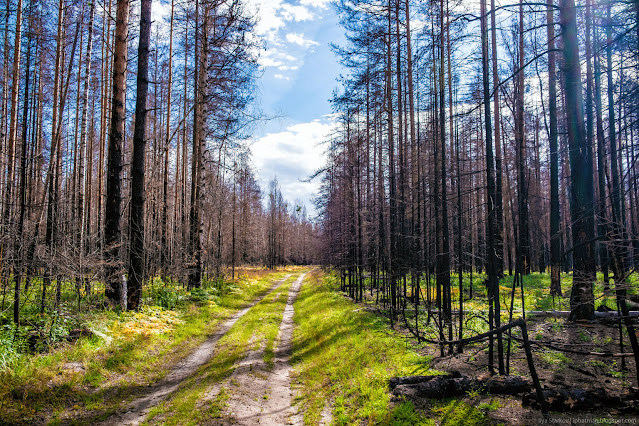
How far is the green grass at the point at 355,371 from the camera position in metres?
4.49

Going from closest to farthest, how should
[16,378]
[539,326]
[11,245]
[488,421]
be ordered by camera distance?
[488,421] → [16,378] → [11,245] → [539,326]

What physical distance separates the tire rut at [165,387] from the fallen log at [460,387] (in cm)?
370

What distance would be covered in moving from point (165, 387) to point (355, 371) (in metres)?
3.38

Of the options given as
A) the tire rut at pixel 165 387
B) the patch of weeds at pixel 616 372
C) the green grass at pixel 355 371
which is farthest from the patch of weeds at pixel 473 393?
the tire rut at pixel 165 387

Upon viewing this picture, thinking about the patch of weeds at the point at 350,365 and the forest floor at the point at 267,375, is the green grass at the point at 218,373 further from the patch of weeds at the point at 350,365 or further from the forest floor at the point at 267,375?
the patch of weeds at the point at 350,365

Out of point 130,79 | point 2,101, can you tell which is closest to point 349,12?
point 130,79

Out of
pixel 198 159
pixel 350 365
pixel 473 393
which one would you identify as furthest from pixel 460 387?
pixel 198 159

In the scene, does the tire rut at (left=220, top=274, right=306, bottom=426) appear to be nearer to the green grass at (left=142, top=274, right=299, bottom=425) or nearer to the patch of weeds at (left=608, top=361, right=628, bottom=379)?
the green grass at (left=142, top=274, right=299, bottom=425)

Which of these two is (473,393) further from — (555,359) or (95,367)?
(95,367)

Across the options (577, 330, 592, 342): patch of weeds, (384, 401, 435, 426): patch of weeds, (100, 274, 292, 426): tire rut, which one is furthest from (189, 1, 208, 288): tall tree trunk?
(577, 330, 592, 342): patch of weeds

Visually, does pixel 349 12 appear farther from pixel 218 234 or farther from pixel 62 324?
→ pixel 218 234

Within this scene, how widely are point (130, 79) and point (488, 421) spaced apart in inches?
736

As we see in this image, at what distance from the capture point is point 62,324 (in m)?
6.40

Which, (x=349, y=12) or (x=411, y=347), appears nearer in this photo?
(x=411, y=347)
